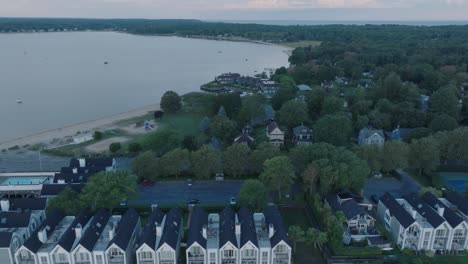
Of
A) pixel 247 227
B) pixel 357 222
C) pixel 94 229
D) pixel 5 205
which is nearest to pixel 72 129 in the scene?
pixel 5 205

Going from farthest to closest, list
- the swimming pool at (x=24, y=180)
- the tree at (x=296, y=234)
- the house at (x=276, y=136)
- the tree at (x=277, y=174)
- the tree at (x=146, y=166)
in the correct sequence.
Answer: the house at (x=276, y=136)
the tree at (x=146, y=166)
the swimming pool at (x=24, y=180)
the tree at (x=277, y=174)
the tree at (x=296, y=234)

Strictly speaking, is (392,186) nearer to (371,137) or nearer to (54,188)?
(371,137)

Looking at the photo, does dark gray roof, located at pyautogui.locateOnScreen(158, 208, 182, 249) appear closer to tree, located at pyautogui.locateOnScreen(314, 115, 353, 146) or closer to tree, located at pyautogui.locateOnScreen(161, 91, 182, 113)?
tree, located at pyautogui.locateOnScreen(314, 115, 353, 146)

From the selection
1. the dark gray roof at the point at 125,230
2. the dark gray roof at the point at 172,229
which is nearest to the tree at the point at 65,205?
the dark gray roof at the point at 125,230

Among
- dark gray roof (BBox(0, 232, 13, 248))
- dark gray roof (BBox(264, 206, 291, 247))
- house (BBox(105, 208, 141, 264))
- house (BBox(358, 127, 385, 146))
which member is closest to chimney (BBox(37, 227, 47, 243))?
dark gray roof (BBox(0, 232, 13, 248))

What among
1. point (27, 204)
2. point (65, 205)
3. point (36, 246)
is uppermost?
point (65, 205)

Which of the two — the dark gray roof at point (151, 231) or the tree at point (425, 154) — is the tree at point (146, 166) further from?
the tree at point (425, 154)

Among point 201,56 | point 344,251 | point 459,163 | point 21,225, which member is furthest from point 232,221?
point 201,56
